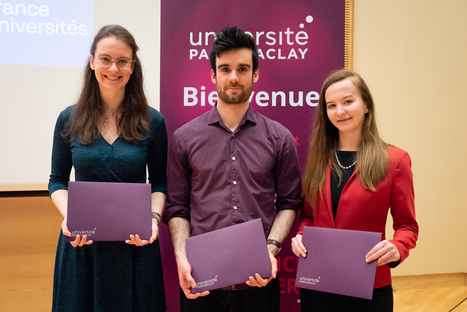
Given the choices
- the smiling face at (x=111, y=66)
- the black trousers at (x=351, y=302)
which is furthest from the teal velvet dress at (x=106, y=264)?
the black trousers at (x=351, y=302)

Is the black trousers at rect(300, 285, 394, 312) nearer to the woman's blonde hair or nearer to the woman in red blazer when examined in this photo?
the woman in red blazer

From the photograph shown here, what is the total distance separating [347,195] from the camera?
1666 millimetres

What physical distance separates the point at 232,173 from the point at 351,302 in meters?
0.81

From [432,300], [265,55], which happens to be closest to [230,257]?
[265,55]

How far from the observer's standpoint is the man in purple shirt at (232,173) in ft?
5.81

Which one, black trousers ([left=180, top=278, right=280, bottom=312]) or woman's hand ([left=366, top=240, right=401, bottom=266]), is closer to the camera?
woman's hand ([left=366, top=240, right=401, bottom=266])

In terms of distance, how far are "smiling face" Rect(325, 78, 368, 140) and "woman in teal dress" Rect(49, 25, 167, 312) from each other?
0.92 m

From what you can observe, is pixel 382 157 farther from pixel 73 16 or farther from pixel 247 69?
pixel 73 16

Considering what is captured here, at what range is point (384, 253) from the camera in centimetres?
152

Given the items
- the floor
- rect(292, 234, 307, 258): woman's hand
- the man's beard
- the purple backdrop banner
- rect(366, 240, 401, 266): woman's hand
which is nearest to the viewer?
rect(366, 240, 401, 266): woman's hand

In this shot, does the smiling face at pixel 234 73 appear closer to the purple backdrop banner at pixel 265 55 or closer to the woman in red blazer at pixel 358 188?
the woman in red blazer at pixel 358 188

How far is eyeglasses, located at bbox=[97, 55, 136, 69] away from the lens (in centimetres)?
173

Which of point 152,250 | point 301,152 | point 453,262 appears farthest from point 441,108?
point 152,250

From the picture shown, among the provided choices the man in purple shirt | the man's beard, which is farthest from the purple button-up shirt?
the man's beard
